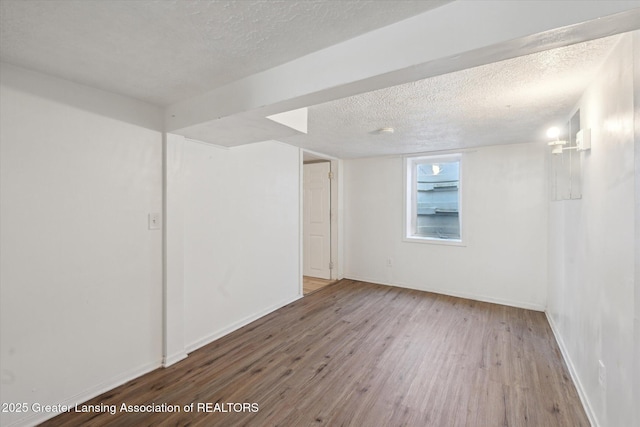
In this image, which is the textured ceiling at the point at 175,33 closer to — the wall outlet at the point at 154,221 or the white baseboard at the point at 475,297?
the wall outlet at the point at 154,221

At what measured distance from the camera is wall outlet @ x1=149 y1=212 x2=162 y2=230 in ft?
7.33

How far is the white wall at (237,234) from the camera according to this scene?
2561 mm

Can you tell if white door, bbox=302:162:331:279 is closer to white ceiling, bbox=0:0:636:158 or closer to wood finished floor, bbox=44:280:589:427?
wood finished floor, bbox=44:280:589:427

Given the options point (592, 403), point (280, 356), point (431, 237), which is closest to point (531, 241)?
point (431, 237)

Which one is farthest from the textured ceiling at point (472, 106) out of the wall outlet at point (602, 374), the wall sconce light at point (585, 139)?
the wall outlet at point (602, 374)

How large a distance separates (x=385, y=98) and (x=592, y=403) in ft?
7.79

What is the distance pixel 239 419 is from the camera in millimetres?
1734

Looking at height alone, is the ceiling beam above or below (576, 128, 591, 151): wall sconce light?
above

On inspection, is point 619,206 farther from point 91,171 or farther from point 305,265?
point 305,265

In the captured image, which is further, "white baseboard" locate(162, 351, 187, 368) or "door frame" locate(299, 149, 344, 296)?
"door frame" locate(299, 149, 344, 296)

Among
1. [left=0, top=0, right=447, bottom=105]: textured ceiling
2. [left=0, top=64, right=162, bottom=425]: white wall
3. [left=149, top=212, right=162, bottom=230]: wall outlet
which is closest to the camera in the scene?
[left=0, top=0, right=447, bottom=105]: textured ceiling

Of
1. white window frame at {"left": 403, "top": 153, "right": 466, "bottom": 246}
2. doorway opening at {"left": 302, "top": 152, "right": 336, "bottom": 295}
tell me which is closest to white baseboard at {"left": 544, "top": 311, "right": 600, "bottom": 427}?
white window frame at {"left": 403, "top": 153, "right": 466, "bottom": 246}

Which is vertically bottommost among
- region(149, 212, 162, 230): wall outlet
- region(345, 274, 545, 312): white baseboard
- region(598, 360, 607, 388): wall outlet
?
region(345, 274, 545, 312): white baseboard

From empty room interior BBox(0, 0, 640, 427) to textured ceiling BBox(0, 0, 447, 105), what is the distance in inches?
0.4
